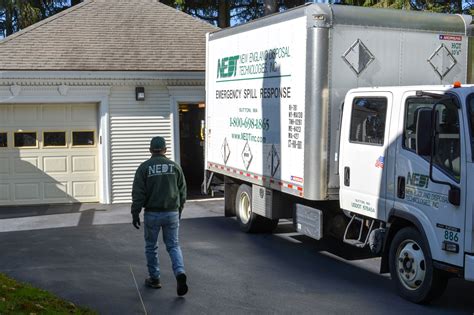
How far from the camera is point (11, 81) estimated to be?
50.8 feet

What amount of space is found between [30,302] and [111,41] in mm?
11199

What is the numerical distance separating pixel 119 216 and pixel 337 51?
720 cm

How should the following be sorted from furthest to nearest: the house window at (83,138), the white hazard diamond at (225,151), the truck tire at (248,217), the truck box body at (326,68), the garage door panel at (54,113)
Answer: the house window at (83,138) < the garage door panel at (54,113) < the white hazard diamond at (225,151) < the truck tire at (248,217) < the truck box body at (326,68)

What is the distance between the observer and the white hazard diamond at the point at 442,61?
956 cm

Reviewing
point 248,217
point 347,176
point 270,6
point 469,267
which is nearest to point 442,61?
point 347,176

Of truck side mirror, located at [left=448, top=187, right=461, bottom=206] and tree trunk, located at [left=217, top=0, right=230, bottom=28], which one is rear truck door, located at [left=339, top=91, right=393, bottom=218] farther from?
tree trunk, located at [left=217, top=0, right=230, bottom=28]

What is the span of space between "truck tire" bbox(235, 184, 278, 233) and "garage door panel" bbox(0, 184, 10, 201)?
6498mm

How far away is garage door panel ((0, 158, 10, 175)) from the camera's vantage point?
16016 millimetres

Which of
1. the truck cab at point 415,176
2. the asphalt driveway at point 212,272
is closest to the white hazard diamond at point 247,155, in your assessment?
the asphalt driveway at point 212,272

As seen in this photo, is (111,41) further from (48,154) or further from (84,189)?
(84,189)

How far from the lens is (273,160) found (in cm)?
1045

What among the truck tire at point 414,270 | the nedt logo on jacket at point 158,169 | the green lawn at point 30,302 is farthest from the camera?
the nedt logo on jacket at point 158,169

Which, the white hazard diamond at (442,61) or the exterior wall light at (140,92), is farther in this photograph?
the exterior wall light at (140,92)

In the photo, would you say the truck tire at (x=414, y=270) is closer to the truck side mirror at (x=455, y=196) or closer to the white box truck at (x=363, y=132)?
the white box truck at (x=363, y=132)
